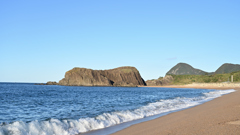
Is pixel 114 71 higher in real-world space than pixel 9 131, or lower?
higher

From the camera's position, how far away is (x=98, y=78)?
138 meters

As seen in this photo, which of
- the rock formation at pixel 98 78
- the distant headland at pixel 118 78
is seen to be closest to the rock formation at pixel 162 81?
the distant headland at pixel 118 78

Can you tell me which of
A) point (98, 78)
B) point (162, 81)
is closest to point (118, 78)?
point (98, 78)

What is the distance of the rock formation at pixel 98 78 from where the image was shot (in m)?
136

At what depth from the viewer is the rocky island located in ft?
445

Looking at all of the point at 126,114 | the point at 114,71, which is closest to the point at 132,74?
the point at 114,71

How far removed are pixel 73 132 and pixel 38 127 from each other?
1768 mm

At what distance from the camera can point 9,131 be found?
9.42 meters

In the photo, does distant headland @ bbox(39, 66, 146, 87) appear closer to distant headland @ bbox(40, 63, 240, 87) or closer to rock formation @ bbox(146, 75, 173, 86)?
distant headland @ bbox(40, 63, 240, 87)

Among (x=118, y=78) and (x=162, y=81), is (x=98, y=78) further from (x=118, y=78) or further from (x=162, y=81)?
(x=162, y=81)

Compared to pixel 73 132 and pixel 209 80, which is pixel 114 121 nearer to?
pixel 73 132

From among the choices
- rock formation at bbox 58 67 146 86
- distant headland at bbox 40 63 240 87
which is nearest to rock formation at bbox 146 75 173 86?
distant headland at bbox 40 63 240 87

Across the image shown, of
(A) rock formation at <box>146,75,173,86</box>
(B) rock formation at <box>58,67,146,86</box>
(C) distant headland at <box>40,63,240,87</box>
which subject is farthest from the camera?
(A) rock formation at <box>146,75,173,86</box>

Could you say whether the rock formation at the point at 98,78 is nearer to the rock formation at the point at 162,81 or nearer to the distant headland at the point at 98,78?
the distant headland at the point at 98,78
